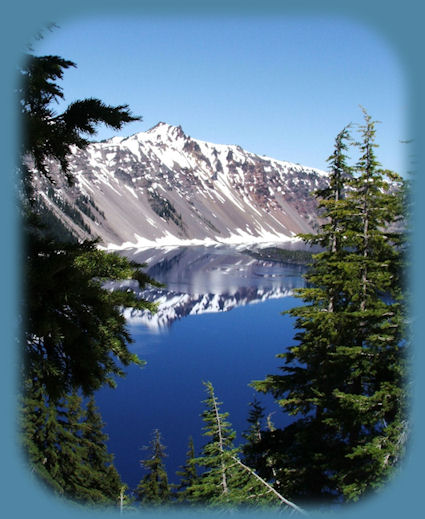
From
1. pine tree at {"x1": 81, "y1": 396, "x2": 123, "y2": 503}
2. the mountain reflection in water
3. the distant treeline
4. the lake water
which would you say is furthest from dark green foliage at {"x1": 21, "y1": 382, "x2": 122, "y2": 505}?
the distant treeline

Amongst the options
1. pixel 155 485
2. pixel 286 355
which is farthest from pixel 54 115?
pixel 155 485

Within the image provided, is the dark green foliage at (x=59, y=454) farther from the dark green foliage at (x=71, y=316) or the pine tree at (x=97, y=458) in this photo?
the dark green foliage at (x=71, y=316)

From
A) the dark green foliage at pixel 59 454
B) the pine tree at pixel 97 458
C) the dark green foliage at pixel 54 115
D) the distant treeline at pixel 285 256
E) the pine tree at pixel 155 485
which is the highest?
the distant treeline at pixel 285 256

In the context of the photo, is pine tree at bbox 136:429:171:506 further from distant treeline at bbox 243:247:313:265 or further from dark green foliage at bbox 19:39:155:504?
distant treeline at bbox 243:247:313:265

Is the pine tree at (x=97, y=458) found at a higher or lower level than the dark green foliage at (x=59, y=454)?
lower

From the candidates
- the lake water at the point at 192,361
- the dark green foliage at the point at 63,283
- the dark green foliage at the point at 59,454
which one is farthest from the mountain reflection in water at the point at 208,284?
the dark green foliage at the point at 63,283

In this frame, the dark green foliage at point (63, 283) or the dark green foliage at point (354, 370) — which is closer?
the dark green foliage at point (63, 283)

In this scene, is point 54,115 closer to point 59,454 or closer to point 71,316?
point 71,316

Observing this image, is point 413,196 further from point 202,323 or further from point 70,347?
point 202,323
